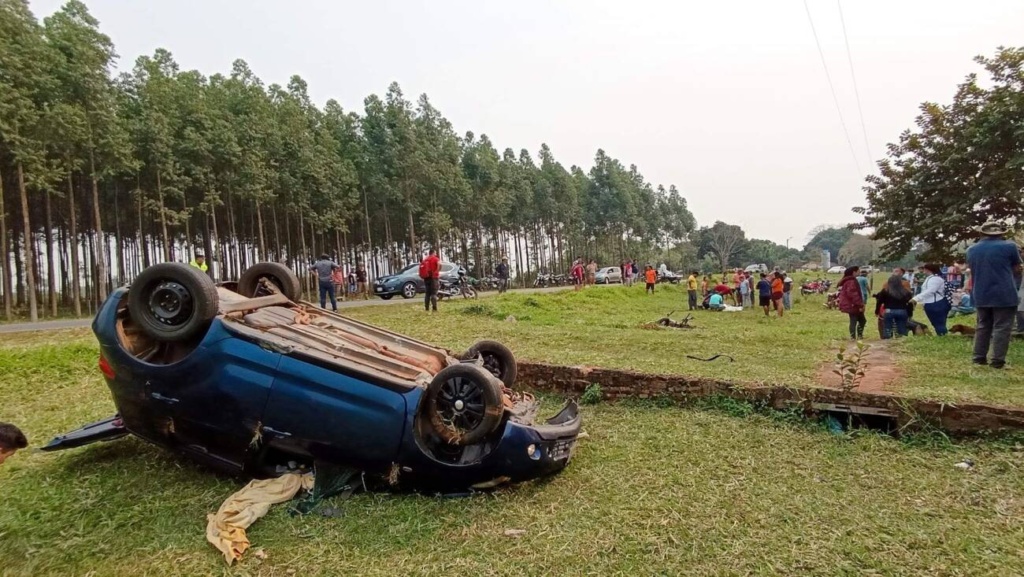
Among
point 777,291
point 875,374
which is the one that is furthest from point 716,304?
point 875,374

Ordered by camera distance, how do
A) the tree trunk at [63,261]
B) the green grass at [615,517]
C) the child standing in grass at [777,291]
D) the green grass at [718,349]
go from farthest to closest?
the tree trunk at [63,261]
the child standing in grass at [777,291]
the green grass at [718,349]
the green grass at [615,517]

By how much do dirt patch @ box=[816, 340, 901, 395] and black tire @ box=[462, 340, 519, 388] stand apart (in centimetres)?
308

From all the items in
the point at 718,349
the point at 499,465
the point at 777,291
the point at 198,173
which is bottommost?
the point at 718,349

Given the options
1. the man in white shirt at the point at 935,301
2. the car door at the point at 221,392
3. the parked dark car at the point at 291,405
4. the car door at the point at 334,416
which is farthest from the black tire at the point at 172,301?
the man in white shirt at the point at 935,301

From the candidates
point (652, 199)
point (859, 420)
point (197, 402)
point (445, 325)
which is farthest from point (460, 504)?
point (652, 199)

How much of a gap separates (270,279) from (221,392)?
1721 mm

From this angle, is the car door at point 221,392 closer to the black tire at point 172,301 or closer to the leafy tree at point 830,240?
the black tire at point 172,301

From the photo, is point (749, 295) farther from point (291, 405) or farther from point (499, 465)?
point (291, 405)

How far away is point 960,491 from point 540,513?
101 inches

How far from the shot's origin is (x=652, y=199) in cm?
6278

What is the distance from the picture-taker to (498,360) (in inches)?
213

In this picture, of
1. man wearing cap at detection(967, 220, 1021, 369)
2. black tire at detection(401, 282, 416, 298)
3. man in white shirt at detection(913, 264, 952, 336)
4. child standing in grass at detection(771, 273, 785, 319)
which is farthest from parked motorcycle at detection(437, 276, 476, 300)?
man wearing cap at detection(967, 220, 1021, 369)

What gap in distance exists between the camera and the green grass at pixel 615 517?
2852mm

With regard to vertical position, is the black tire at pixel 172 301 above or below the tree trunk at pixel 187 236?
below
